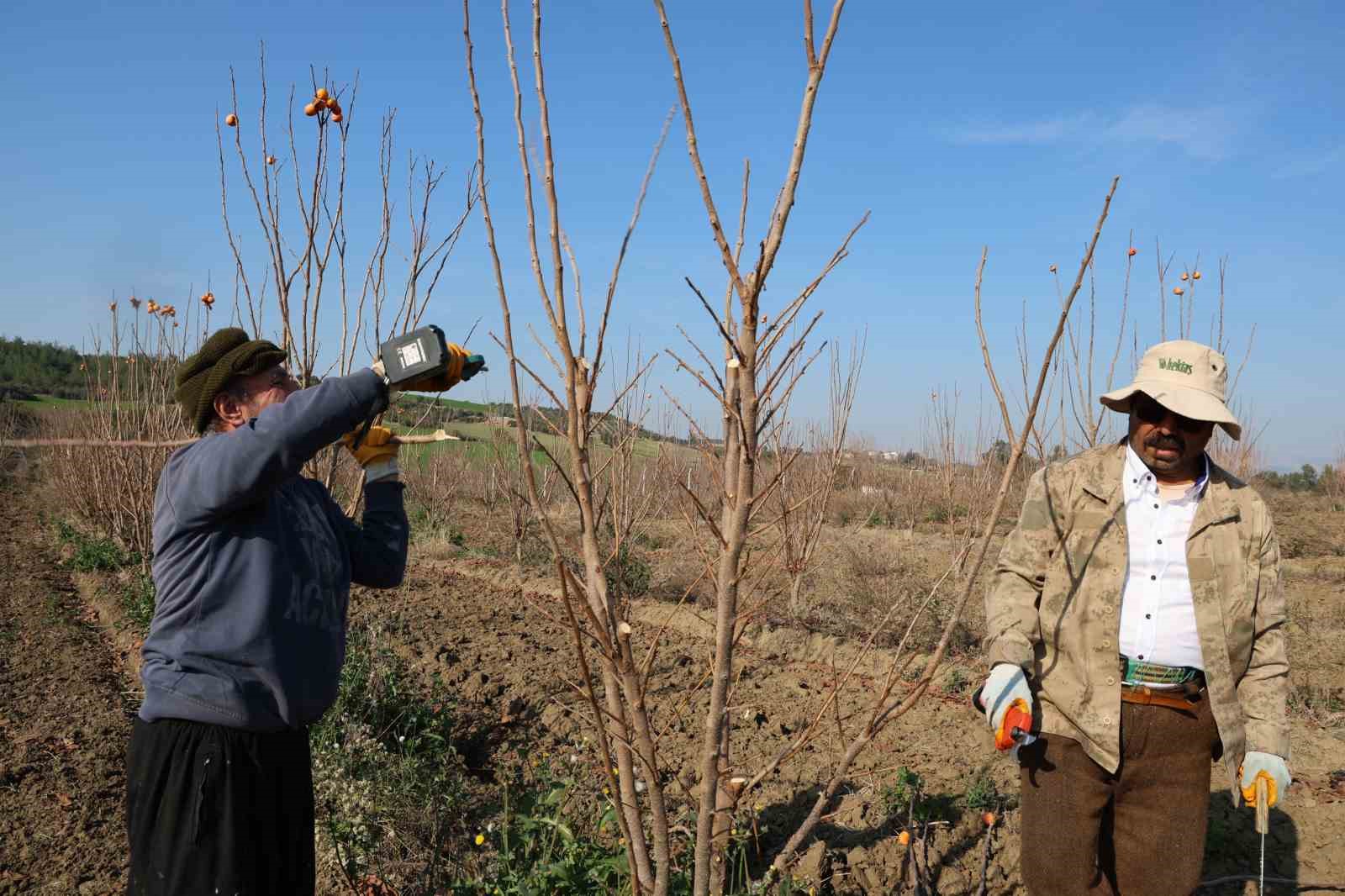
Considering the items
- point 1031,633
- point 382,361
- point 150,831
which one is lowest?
point 150,831

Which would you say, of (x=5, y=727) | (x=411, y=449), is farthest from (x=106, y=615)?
(x=411, y=449)

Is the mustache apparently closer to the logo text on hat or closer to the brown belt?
the logo text on hat

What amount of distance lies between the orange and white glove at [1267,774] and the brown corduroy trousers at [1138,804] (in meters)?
0.11

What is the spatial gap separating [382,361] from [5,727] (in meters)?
4.06

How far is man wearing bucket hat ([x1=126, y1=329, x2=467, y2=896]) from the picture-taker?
1635 mm

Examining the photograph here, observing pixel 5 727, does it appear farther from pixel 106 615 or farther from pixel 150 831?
pixel 150 831

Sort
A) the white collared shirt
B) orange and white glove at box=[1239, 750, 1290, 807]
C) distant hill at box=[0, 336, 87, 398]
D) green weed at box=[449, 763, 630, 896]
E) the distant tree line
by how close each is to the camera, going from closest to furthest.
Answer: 1. orange and white glove at box=[1239, 750, 1290, 807]
2. the white collared shirt
3. green weed at box=[449, 763, 630, 896]
4. the distant tree line
5. distant hill at box=[0, 336, 87, 398]

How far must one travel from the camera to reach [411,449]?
15.0 metres

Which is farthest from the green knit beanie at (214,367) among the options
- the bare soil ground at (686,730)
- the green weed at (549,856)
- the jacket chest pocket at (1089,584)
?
the jacket chest pocket at (1089,584)

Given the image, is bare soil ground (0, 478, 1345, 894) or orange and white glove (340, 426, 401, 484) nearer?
orange and white glove (340, 426, 401, 484)

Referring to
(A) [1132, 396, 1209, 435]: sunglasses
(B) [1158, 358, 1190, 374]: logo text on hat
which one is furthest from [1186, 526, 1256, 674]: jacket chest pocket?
(B) [1158, 358, 1190, 374]: logo text on hat

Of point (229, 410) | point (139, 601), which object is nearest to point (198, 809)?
point (229, 410)

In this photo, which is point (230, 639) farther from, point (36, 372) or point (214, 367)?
point (36, 372)

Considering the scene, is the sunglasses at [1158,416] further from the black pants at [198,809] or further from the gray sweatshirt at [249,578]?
the black pants at [198,809]
